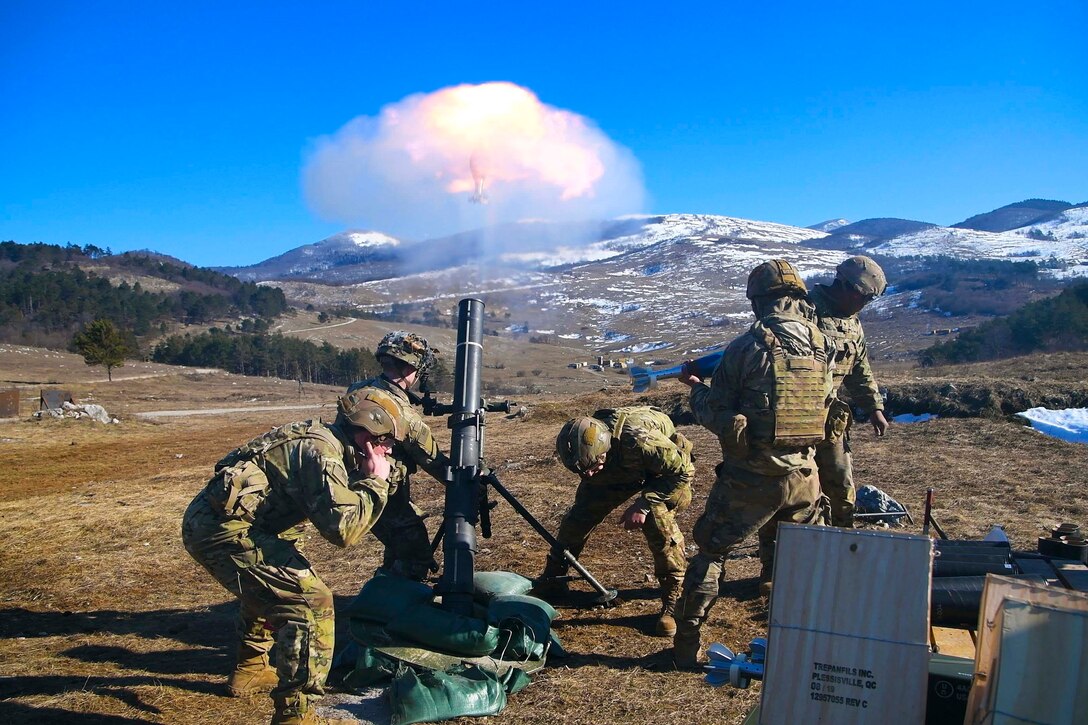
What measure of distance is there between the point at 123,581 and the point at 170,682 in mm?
3247

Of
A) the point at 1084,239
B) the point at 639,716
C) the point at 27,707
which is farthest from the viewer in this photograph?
the point at 1084,239

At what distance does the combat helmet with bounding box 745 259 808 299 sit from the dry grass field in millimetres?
2585

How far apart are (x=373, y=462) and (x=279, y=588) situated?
0.89 m

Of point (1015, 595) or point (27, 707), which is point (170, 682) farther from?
point (1015, 595)

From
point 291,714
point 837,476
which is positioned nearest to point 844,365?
point 837,476

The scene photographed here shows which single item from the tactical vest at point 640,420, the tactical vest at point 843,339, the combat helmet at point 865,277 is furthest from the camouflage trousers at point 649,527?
the combat helmet at point 865,277

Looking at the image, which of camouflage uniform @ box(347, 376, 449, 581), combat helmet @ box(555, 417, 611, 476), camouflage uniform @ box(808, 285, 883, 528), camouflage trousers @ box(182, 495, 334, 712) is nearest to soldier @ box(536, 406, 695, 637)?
combat helmet @ box(555, 417, 611, 476)

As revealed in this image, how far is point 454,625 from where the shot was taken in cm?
536

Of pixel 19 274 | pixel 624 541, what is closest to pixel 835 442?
pixel 624 541

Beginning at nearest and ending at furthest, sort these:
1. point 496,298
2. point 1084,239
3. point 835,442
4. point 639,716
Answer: point 639,716
point 835,442
point 496,298
point 1084,239

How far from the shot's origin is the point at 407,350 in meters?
6.40

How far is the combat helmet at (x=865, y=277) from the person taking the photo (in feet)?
21.2

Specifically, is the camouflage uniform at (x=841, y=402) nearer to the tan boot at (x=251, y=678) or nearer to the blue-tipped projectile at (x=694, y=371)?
the blue-tipped projectile at (x=694, y=371)

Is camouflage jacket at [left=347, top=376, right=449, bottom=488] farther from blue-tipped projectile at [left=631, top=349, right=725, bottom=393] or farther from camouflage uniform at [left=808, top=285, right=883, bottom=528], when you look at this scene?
camouflage uniform at [left=808, top=285, right=883, bottom=528]
